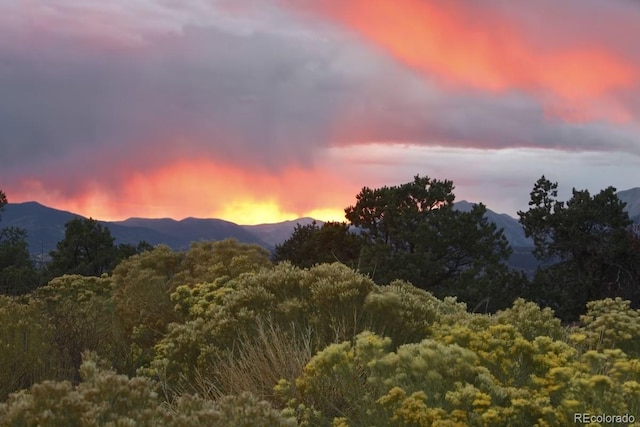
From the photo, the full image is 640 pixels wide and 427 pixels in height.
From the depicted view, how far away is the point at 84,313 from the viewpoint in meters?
12.5

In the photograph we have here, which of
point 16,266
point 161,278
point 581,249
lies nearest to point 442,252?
point 581,249

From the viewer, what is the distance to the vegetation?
4500 millimetres

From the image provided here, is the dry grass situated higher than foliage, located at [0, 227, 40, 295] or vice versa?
foliage, located at [0, 227, 40, 295]

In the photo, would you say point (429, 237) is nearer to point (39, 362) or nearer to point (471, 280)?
point (471, 280)

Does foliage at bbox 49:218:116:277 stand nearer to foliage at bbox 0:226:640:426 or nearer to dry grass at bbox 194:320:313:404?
foliage at bbox 0:226:640:426

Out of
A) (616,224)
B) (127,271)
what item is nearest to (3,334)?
(127,271)

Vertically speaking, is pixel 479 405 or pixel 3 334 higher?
pixel 3 334

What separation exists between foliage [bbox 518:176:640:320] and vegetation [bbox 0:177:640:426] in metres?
20.7

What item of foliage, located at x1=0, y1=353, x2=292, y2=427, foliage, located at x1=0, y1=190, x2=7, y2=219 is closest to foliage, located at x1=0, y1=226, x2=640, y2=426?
Answer: foliage, located at x1=0, y1=353, x2=292, y2=427

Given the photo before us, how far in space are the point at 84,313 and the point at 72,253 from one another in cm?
3136

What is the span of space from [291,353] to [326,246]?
33.2 metres

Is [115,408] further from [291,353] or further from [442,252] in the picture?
[442,252]

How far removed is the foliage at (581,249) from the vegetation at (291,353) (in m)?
20.7

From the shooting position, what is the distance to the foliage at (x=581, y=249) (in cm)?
3097
